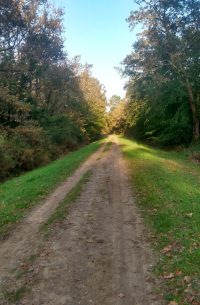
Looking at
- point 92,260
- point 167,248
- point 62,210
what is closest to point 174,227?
point 167,248

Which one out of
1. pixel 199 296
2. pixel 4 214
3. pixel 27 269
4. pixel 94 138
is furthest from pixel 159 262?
pixel 94 138

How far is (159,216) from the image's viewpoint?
12109 millimetres

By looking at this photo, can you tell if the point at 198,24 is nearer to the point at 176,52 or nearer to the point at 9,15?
the point at 176,52

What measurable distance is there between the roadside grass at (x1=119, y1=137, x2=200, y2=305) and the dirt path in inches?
15.4

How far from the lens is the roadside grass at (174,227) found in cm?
746

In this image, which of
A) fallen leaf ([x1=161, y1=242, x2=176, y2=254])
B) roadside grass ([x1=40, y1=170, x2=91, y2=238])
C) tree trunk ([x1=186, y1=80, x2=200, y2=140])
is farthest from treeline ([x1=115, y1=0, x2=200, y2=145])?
fallen leaf ([x1=161, y1=242, x2=176, y2=254])

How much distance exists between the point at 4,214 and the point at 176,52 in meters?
27.1

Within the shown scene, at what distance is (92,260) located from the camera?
29.1 feet

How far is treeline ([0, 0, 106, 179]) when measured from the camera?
25.8m

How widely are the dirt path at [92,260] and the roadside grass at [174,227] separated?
0.39m

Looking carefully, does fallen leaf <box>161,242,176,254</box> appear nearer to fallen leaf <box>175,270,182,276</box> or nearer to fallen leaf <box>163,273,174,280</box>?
fallen leaf <box>175,270,182,276</box>

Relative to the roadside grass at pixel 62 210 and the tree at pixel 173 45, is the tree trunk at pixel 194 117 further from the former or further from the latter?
the roadside grass at pixel 62 210

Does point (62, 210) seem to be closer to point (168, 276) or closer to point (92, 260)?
point (92, 260)

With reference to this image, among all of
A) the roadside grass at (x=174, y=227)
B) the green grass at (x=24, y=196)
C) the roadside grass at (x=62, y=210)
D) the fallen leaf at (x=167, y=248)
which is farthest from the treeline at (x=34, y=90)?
the fallen leaf at (x=167, y=248)
